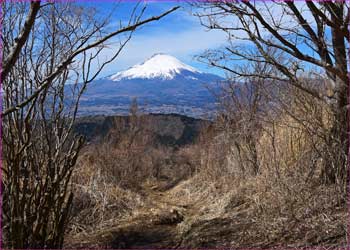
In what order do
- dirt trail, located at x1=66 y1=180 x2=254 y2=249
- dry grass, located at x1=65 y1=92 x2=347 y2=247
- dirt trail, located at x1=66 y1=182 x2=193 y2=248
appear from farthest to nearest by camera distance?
dirt trail, located at x1=66 y1=182 x2=193 y2=248
dirt trail, located at x1=66 y1=180 x2=254 y2=249
dry grass, located at x1=65 y1=92 x2=347 y2=247

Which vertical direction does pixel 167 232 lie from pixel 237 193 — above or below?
below

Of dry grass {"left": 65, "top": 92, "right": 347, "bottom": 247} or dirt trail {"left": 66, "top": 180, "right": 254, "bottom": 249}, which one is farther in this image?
dirt trail {"left": 66, "top": 180, "right": 254, "bottom": 249}

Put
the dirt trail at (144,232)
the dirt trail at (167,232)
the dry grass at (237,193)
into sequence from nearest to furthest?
the dry grass at (237,193), the dirt trail at (167,232), the dirt trail at (144,232)

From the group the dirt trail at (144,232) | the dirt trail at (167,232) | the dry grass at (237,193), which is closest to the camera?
the dry grass at (237,193)

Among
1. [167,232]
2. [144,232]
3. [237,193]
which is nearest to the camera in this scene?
[167,232]

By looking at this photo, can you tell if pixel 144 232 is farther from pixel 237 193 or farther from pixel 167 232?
pixel 237 193

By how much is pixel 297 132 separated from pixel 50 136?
4148 millimetres

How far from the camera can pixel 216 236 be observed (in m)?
5.85

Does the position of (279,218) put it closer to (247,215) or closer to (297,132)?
(247,215)

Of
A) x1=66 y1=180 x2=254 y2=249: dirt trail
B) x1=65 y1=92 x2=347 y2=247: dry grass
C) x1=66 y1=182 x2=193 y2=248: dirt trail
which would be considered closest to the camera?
x1=65 y1=92 x2=347 y2=247: dry grass

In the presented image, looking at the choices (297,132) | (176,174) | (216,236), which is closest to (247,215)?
(216,236)


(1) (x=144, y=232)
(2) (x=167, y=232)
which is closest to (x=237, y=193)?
(2) (x=167, y=232)

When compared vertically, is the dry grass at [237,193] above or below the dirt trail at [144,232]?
above

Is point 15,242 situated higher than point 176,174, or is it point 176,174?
point 15,242
